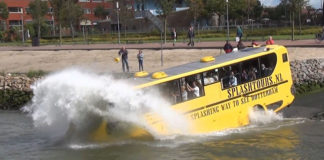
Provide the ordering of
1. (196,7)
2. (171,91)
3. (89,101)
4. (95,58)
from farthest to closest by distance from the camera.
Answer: (196,7), (95,58), (171,91), (89,101)

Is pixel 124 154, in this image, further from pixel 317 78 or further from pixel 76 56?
pixel 76 56

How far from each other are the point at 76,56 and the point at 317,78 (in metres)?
23.5

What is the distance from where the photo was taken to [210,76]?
59.7ft

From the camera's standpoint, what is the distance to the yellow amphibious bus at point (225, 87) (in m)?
17.3

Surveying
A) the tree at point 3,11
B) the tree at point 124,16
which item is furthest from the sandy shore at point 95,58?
the tree at point 3,11

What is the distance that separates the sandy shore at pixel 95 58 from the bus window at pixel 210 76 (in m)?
13.6

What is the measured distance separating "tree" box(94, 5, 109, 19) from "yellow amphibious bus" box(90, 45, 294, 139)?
286 ft

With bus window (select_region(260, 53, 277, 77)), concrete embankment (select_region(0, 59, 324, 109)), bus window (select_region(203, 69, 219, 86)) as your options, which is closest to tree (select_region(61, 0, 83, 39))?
concrete embankment (select_region(0, 59, 324, 109))

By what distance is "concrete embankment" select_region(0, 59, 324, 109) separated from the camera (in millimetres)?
28188

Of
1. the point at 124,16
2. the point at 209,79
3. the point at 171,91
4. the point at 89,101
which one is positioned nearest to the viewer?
the point at 89,101

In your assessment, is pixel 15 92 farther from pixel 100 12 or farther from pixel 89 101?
pixel 100 12

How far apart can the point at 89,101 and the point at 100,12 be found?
90.6 meters

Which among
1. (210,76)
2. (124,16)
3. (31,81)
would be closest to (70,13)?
(124,16)

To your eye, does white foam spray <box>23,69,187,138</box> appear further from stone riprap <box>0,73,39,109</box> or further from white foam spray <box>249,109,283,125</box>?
stone riprap <box>0,73,39,109</box>
